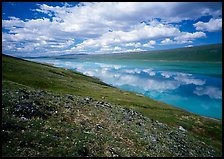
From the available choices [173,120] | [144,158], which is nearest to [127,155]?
[144,158]

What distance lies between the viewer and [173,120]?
181 ft

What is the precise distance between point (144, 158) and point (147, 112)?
3539 cm

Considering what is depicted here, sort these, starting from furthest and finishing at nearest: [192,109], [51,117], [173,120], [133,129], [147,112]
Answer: [192,109] < [147,112] < [173,120] < [133,129] < [51,117]

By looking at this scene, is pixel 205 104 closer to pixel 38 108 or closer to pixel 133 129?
pixel 133 129

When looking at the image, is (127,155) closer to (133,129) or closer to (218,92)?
(133,129)

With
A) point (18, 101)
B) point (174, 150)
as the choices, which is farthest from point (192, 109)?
point (18, 101)

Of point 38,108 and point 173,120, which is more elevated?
point 38,108

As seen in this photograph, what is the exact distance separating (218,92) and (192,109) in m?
39.4

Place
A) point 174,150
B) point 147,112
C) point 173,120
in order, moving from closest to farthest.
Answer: point 174,150 < point 173,120 < point 147,112

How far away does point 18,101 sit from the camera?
96.1 feet

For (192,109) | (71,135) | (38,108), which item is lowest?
(192,109)

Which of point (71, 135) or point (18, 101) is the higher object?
point (18, 101)

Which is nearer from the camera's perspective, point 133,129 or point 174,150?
point 174,150

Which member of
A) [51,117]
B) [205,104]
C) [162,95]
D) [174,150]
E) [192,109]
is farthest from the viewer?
[162,95]
